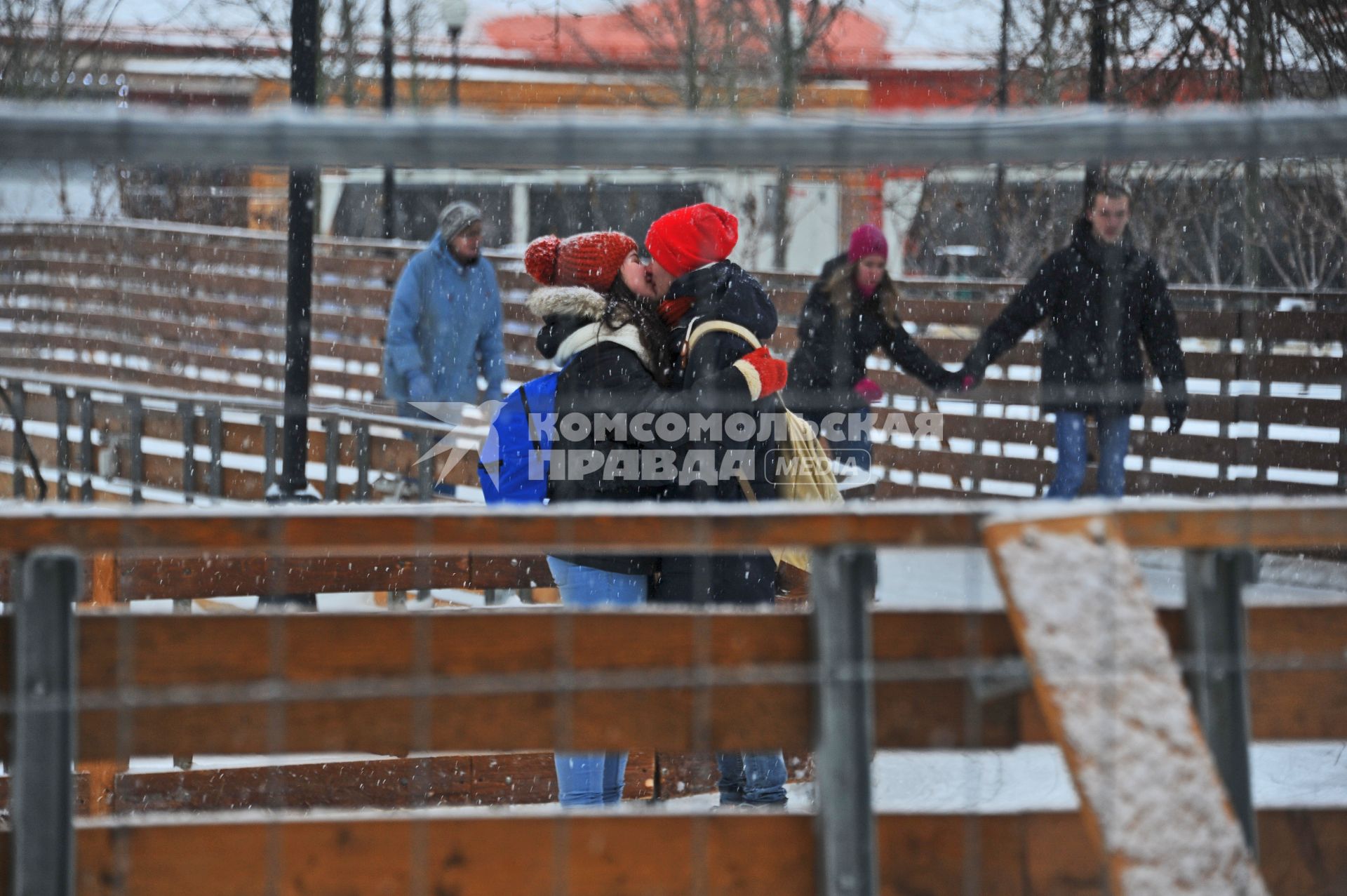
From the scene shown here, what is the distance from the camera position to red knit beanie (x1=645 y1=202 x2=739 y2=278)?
3607mm

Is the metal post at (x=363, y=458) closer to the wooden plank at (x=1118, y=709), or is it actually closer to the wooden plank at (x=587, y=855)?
the wooden plank at (x=587, y=855)

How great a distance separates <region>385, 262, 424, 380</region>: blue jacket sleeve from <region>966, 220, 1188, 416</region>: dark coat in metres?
2.71

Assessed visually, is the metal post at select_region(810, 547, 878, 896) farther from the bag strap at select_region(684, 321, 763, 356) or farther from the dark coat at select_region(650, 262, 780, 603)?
the bag strap at select_region(684, 321, 763, 356)

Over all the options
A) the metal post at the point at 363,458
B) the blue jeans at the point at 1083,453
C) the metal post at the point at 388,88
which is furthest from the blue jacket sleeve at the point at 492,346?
the blue jeans at the point at 1083,453

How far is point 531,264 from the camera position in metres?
3.77

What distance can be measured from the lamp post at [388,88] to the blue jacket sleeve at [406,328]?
116 inches

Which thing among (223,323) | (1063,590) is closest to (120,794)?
(1063,590)

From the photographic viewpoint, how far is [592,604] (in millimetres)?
3684

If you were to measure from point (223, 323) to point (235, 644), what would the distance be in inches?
576

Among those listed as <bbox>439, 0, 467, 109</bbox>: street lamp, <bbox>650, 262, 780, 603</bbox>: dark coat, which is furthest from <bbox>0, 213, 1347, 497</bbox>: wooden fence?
<bbox>439, 0, 467, 109</bbox>: street lamp

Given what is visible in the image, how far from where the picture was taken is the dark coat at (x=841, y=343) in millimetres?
6562

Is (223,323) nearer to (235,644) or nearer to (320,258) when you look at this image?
(320,258)

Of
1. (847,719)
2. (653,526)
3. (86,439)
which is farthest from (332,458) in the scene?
(847,719)

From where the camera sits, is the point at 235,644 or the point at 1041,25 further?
the point at 1041,25
